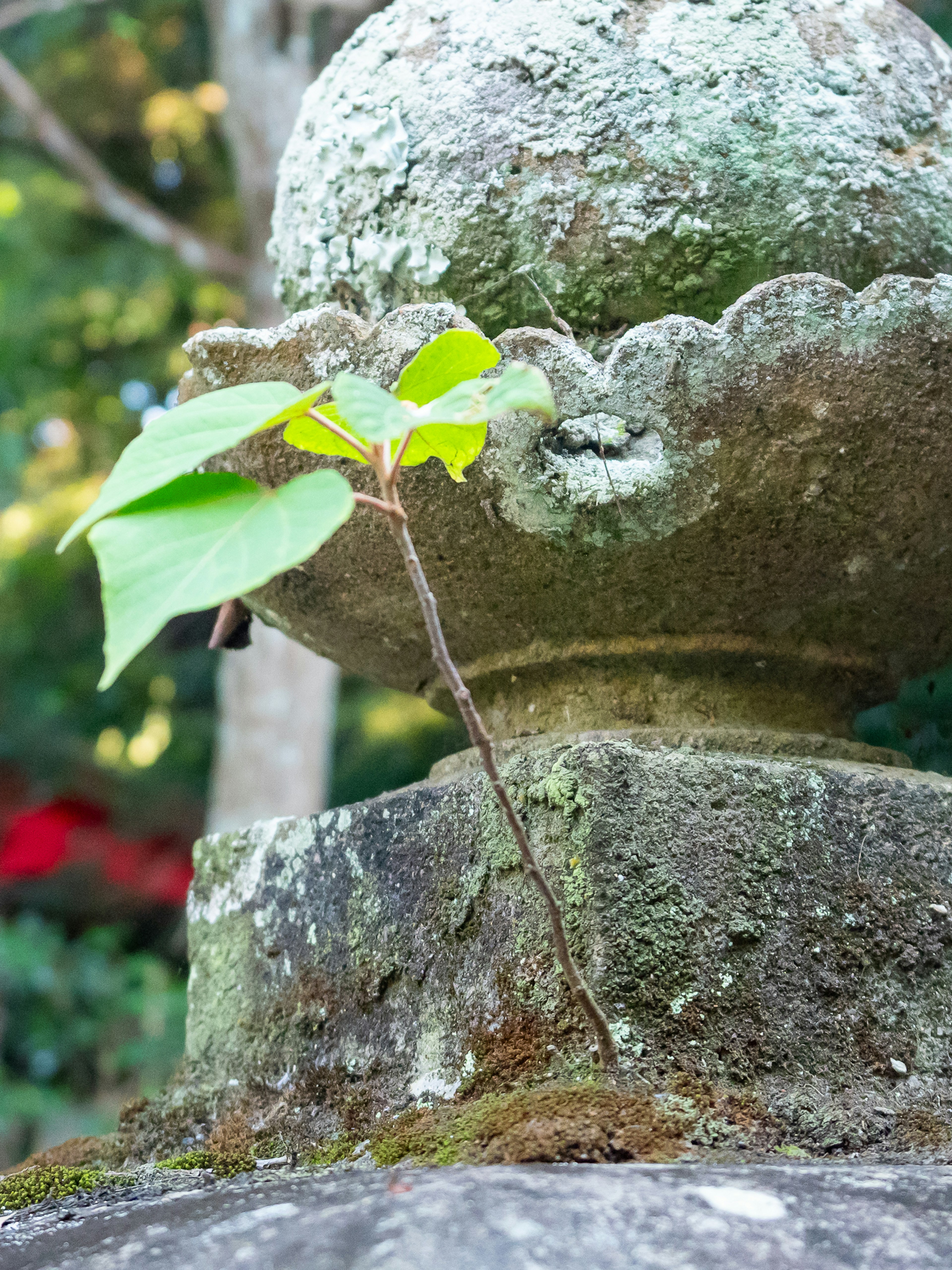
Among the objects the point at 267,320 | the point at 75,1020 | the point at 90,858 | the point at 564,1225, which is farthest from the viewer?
the point at 90,858

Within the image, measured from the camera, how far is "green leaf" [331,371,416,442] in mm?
590

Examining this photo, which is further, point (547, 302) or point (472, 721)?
point (547, 302)

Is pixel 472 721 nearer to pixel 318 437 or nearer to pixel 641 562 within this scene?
pixel 318 437

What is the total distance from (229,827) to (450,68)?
9.05 ft

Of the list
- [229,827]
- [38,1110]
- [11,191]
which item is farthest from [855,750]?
[11,191]

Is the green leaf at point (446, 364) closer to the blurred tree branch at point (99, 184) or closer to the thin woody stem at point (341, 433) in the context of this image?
the thin woody stem at point (341, 433)

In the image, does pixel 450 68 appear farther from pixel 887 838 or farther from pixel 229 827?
pixel 229 827

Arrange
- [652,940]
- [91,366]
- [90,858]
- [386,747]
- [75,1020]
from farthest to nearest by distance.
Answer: [91,366] < [90,858] < [75,1020] < [386,747] < [652,940]

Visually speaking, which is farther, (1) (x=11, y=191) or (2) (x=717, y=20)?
(1) (x=11, y=191)

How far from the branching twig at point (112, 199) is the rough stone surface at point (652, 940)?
3546 mm

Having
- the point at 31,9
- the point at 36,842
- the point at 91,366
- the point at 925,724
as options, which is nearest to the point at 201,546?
the point at 925,724

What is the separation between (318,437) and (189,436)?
0.41 ft

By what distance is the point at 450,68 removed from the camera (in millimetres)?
989

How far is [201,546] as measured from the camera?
1.92 feet
